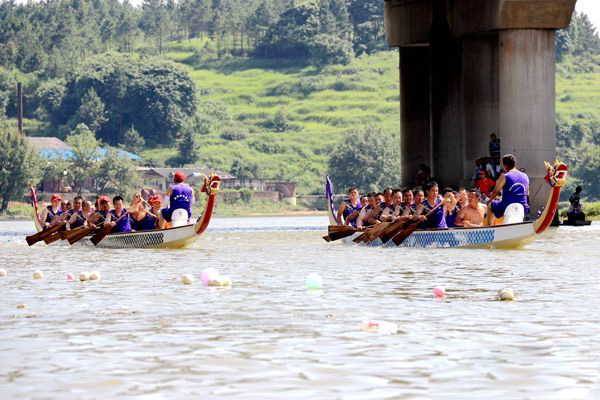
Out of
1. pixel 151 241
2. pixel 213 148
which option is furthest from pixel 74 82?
pixel 151 241

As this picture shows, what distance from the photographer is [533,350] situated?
38.1ft

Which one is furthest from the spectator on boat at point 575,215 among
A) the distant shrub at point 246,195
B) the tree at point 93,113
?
the tree at point 93,113

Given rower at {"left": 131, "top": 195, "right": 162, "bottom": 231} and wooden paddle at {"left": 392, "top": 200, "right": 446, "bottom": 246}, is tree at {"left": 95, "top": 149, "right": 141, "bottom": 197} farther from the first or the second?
wooden paddle at {"left": 392, "top": 200, "right": 446, "bottom": 246}

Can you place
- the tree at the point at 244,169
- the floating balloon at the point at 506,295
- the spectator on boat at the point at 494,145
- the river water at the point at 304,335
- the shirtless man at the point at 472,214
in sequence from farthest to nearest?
the tree at the point at 244,169
the spectator on boat at the point at 494,145
the shirtless man at the point at 472,214
the floating balloon at the point at 506,295
the river water at the point at 304,335

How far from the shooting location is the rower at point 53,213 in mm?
35750

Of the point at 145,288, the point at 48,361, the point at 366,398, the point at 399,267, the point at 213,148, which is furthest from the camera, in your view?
the point at 213,148

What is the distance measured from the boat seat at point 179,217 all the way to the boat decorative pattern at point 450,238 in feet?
16.6

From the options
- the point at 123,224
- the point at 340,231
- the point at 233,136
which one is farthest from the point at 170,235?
the point at 233,136

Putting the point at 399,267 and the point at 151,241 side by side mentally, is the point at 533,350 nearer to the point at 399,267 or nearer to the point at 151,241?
the point at 399,267

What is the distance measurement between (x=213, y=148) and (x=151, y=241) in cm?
15381

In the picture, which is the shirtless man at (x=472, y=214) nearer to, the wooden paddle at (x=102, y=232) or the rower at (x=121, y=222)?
the rower at (x=121, y=222)

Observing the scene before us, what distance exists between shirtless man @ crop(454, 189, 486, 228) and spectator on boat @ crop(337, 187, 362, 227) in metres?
5.26

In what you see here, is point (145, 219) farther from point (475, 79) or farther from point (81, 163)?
point (81, 163)

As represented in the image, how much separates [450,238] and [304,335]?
16949 mm
